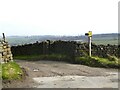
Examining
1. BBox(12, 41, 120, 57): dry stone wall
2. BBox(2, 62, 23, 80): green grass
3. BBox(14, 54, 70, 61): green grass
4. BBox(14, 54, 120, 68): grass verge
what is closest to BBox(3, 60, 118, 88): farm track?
BBox(2, 62, 23, 80): green grass

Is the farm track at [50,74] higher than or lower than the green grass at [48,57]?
lower

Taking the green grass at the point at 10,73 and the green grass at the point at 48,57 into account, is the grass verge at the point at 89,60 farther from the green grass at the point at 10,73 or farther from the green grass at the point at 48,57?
the green grass at the point at 10,73

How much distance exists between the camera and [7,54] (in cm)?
2219

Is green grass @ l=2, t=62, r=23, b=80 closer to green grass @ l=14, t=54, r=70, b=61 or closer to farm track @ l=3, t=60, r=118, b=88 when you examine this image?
farm track @ l=3, t=60, r=118, b=88

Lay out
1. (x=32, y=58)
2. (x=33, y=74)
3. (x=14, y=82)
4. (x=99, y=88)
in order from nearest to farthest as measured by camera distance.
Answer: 1. (x=99, y=88)
2. (x=14, y=82)
3. (x=33, y=74)
4. (x=32, y=58)

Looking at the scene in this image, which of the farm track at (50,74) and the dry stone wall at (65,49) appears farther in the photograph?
the dry stone wall at (65,49)

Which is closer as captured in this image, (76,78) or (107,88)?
(107,88)

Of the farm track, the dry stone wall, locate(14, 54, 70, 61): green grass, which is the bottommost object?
the farm track

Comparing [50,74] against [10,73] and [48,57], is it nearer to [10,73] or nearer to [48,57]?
[10,73]

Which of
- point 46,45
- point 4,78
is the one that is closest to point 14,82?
point 4,78

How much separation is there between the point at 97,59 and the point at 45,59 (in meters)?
5.49

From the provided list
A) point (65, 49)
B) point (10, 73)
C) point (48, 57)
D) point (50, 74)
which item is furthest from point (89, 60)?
point (10, 73)

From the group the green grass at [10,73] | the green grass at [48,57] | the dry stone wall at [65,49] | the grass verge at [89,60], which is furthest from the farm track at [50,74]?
the dry stone wall at [65,49]

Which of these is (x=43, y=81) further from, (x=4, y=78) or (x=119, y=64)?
(x=119, y=64)
